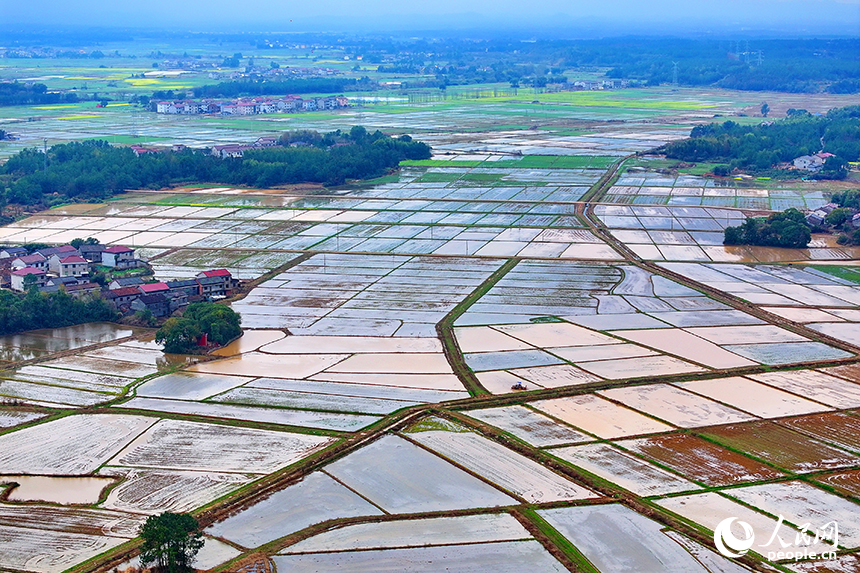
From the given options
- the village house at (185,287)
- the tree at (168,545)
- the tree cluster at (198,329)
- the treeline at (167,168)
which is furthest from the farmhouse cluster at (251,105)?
the tree at (168,545)

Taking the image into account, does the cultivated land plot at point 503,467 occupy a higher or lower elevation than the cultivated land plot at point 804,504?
higher

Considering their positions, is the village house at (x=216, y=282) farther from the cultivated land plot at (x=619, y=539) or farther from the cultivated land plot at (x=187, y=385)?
the cultivated land plot at (x=619, y=539)

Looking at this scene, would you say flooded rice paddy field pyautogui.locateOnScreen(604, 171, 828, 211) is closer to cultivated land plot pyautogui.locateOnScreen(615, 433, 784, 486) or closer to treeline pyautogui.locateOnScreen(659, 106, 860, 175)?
treeline pyautogui.locateOnScreen(659, 106, 860, 175)

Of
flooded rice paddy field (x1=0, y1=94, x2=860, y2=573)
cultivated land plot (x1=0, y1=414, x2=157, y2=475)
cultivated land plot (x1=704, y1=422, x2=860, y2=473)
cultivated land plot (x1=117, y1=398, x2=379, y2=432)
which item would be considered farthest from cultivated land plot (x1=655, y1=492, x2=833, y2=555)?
cultivated land plot (x1=0, y1=414, x2=157, y2=475)

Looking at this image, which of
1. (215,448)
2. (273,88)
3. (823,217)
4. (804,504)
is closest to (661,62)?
(273,88)

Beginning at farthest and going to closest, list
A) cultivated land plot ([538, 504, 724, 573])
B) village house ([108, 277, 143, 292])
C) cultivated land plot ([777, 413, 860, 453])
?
village house ([108, 277, 143, 292])
cultivated land plot ([777, 413, 860, 453])
cultivated land plot ([538, 504, 724, 573])

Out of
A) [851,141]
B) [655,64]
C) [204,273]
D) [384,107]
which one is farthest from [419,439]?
[655,64]

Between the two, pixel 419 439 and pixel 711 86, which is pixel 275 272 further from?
pixel 711 86
